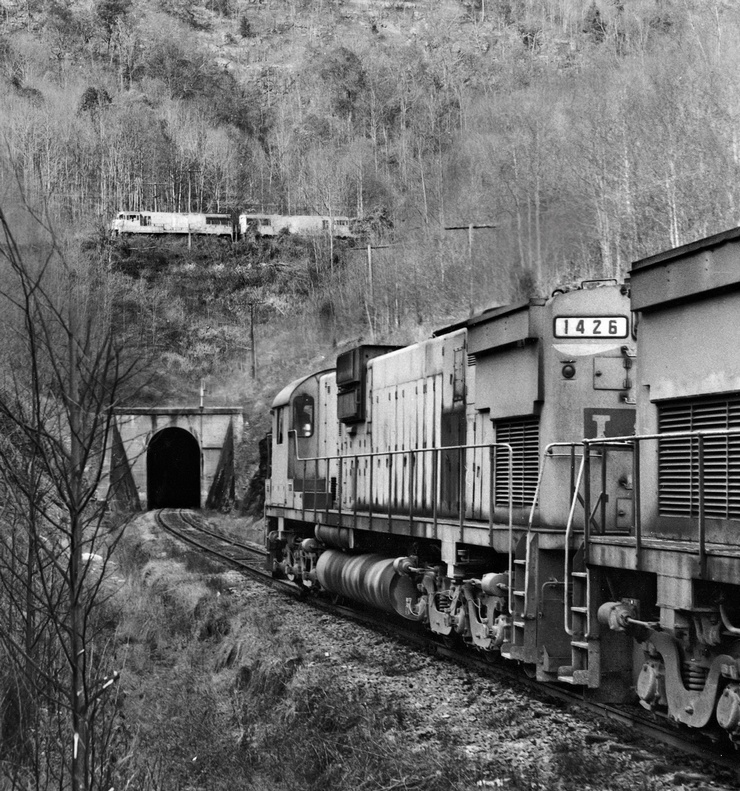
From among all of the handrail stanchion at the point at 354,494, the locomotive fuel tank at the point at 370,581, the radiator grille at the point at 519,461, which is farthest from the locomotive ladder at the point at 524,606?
the handrail stanchion at the point at 354,494

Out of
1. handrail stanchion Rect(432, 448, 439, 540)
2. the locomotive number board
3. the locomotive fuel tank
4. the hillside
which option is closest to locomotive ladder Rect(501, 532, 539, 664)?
the locomotive number board

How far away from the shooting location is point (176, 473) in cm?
5200

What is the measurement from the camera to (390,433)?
43.7 feet

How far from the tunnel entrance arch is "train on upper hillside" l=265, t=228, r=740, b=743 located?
36.7 meters

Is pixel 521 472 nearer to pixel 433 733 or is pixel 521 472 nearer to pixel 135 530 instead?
pixel 433 733

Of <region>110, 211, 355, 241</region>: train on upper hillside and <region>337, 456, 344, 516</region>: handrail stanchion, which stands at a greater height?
<region>110, 211, 355, 241</region>: train on upper hillside

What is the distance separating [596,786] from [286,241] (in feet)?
213

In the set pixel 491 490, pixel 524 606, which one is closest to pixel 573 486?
pixel 524 606

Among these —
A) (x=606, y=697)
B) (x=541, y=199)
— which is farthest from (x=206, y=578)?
(x=541, y=199)

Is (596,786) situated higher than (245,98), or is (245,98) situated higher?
(245,98)

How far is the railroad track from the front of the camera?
653 centimetres

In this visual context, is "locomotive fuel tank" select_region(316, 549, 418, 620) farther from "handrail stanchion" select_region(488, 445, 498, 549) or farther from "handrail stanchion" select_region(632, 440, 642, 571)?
"handrail stanchion" select_region(632, 440, 642, 571)

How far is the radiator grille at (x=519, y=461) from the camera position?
9.18m

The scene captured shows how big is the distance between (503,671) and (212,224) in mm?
66012
